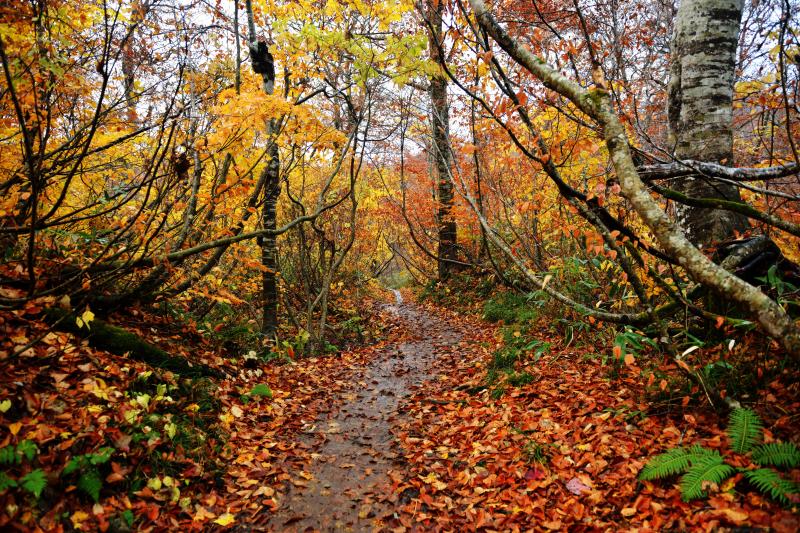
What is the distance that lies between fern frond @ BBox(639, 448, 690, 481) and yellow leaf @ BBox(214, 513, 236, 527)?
326 cm

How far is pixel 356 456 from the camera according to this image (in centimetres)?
452

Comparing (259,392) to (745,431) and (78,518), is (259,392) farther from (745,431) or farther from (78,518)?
(745,431)

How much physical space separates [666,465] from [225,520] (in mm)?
3446

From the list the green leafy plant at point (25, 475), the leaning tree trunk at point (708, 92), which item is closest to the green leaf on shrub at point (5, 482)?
the green leafy plant at point (25, 475)

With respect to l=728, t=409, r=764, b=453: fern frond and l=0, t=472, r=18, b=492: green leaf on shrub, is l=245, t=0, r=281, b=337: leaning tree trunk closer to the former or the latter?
l=0, t=472, r=18, b=492: green leaf on shrub

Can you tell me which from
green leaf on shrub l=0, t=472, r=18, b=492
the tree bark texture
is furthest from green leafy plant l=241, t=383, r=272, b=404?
the tree bark texture

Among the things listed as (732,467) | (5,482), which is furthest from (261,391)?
(732,467)

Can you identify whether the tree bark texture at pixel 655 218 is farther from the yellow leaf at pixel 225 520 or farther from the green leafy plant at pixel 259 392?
the green leafy plant at pixel 259 392

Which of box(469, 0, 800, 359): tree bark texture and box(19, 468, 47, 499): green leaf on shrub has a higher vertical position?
box(469, 0, 800, 359): tree bark texture

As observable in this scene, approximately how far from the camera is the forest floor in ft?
9.41

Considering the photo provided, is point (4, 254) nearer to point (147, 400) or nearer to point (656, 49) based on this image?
point (147, 400)

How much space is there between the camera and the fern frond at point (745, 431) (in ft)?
9.27

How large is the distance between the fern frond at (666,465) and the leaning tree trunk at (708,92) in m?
2.31

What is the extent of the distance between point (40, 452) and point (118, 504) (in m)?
0.66
